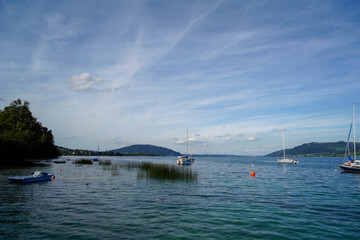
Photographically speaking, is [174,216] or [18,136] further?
[18,136]

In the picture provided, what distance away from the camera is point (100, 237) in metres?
11.6

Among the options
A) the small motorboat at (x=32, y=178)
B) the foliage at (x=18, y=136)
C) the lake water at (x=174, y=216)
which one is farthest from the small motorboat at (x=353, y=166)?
the foliage at (x=18, y=136)

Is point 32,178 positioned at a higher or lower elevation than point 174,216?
higher

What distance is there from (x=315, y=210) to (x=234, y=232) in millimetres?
9048

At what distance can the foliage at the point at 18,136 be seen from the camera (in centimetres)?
6872

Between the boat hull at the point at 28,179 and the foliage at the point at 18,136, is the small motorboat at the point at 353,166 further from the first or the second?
the foliage at the point at 18,136

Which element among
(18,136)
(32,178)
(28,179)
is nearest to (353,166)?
(32,178)

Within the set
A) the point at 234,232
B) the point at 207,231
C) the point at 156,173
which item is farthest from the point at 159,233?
the point at 156,173

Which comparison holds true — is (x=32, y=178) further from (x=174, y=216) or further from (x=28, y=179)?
(x=174, y=216)

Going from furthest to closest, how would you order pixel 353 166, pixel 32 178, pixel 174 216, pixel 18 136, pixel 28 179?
pixel 18 136
pixel 353 166
pixel 32 178
pixel 28 179
pixel 174 216

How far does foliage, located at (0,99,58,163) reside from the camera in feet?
225

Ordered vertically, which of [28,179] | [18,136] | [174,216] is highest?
[18,136]

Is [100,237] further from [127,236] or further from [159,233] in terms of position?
[159,233]

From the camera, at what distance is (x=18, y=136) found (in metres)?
75.9
